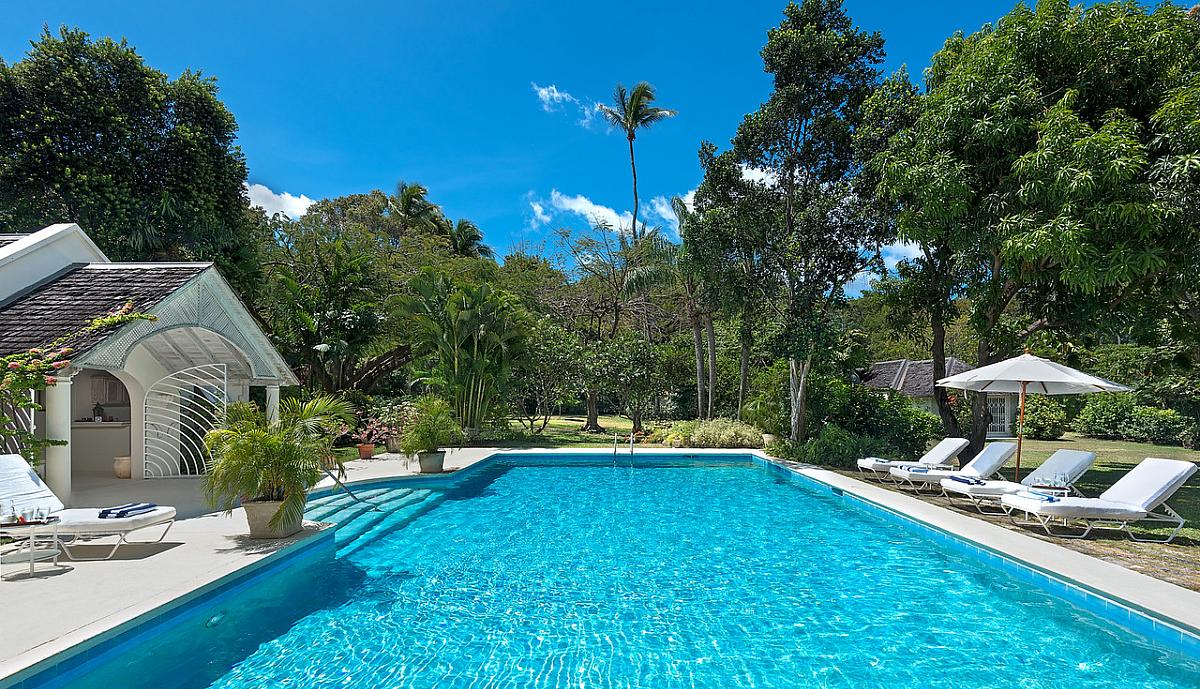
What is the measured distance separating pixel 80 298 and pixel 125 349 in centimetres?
114

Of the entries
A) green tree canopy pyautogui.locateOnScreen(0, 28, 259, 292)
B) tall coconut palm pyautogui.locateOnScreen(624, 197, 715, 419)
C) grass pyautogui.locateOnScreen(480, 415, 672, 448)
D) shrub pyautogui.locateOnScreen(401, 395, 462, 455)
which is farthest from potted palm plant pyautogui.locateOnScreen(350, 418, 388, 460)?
tall coconut palm pyautogui.locateOnScreen(624, 197, 715, 419)

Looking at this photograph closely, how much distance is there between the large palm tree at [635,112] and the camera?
2811cm

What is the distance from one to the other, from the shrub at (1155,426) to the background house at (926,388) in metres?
4.20

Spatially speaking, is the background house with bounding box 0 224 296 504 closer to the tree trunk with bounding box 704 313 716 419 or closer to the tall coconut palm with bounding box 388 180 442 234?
the tree trunk with bounding box 704 313 716 419

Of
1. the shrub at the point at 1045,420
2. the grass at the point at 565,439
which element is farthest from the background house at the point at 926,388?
the grass at the point at 565,439

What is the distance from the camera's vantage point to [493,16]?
1709cm

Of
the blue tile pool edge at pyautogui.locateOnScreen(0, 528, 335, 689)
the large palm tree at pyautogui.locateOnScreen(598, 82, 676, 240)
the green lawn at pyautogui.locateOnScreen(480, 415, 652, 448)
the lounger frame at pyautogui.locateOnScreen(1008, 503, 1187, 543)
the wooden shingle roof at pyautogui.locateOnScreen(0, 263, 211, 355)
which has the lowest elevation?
the green lawn at pyautogui.locateOnScreen(480, 415, 652, 448)

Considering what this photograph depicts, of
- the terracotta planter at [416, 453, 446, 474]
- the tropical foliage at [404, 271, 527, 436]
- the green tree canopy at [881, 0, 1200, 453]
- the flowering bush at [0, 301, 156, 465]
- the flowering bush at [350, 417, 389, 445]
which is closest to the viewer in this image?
the flowering bush at [0, 301, 156, 465]

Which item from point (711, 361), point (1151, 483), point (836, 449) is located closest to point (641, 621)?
point (1151, 483)

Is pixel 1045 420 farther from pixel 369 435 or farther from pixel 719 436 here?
pixel 369 435

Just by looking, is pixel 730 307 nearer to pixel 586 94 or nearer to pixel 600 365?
pixel 600 365

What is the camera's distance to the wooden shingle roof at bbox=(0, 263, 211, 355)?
834 cm

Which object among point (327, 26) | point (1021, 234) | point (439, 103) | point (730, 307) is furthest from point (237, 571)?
point (439, 103)

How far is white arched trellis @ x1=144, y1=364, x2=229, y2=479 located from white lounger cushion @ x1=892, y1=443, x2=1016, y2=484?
1378 centimetres
